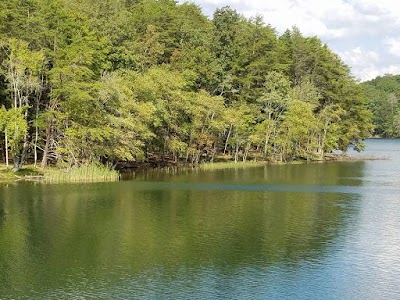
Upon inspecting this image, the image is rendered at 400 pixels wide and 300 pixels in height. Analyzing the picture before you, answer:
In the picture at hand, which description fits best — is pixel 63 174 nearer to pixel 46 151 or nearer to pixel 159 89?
pixel 46 151

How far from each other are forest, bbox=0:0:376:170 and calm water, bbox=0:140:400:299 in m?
8.05

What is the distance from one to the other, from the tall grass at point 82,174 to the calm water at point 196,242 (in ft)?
8.13

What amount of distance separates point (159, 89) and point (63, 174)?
17966 millimetres

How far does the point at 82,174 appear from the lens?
1779 inches

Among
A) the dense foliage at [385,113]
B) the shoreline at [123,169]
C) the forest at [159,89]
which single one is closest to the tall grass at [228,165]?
the shoreline at [123,169]

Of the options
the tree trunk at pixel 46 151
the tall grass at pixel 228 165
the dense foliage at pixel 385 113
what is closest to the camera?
the tree trunk at pixel 46 151

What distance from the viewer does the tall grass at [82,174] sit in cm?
4431

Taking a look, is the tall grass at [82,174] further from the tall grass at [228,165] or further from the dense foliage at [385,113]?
the dense foliage at [385,113]

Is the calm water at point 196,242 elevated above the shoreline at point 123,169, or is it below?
below

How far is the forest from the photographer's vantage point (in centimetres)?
4662

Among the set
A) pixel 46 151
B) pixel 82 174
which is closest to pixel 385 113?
pixel 46 151

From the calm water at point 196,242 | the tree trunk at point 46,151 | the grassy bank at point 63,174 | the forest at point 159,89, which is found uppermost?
the forest at point 159,89

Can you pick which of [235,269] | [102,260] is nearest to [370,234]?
[235,269]

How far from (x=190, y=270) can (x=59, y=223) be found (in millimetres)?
11072
